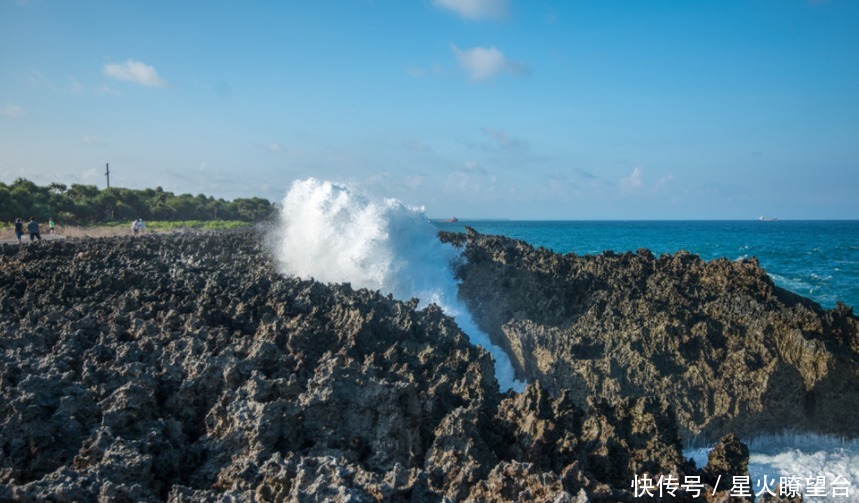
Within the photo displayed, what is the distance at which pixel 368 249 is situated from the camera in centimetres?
1367

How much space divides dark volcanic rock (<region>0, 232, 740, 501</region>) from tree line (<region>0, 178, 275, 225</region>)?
3071 cm

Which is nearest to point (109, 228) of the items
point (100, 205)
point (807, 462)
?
point (100, 205)

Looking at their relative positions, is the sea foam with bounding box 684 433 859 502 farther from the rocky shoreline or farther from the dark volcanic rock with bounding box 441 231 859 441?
the rocky shoreline

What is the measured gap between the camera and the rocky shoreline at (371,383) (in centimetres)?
404

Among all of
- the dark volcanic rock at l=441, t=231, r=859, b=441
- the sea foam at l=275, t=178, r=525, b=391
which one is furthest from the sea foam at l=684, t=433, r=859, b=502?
the sea foam at l=275, t=178, r=525, b=391

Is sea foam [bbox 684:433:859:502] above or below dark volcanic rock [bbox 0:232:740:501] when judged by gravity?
below

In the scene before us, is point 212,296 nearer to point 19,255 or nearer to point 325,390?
point 325,390

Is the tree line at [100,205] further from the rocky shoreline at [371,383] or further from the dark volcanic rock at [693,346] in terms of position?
the dark volcanic rock at [693,346]

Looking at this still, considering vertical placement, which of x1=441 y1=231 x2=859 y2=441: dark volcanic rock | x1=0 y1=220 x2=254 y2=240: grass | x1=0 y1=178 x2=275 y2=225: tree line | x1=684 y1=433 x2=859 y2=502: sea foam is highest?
x1=0 y1=178 x2=275 y2=225: tree line

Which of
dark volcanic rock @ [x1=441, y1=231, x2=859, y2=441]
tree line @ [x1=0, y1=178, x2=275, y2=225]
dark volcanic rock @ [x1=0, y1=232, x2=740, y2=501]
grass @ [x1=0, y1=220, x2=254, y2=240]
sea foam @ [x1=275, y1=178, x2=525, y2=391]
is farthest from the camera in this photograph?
tree line @ [x1=0, y1=178, x2=275, y2=225]

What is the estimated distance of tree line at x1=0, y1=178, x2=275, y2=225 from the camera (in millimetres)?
32906

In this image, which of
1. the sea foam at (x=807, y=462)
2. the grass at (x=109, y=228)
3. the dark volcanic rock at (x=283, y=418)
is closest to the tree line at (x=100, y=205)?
the grass at (x=109, y=228)

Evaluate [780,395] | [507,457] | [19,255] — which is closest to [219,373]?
[507,457]

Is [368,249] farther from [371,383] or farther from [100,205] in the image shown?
[100,205]
